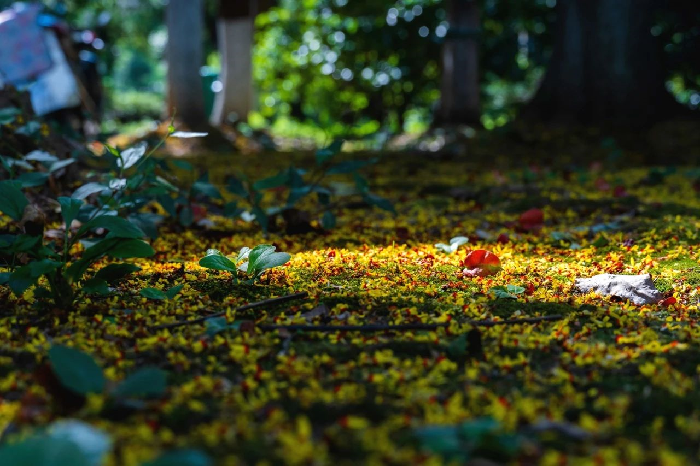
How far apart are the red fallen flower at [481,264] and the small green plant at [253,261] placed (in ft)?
2.10

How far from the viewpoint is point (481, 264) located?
2.35 m

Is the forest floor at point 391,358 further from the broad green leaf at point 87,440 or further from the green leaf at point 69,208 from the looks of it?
the green leaf at point 69,208

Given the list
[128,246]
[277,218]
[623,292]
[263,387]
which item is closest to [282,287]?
[128,246]


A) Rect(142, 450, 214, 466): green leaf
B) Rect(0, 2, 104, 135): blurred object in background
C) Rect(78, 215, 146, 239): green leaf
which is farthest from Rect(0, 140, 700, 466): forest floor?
Rect(0, 2, 104, 135): blurred object in background

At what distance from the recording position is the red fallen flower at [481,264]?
231 centimetres

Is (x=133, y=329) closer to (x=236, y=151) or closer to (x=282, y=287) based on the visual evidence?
(x=282, y=287)

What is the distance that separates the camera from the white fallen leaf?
2029 millimetres

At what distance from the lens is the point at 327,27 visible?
1042cm

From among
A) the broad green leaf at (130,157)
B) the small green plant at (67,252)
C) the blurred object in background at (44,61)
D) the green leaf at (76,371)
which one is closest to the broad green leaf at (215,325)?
the small green plant at (67,252)

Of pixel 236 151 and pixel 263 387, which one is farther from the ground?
pixel 263 387

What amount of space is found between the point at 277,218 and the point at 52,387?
85.2 inches

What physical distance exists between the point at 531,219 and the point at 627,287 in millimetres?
1084

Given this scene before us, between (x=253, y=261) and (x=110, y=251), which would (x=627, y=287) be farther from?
(x=110, y=251)

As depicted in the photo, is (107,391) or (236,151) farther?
(236,151)
